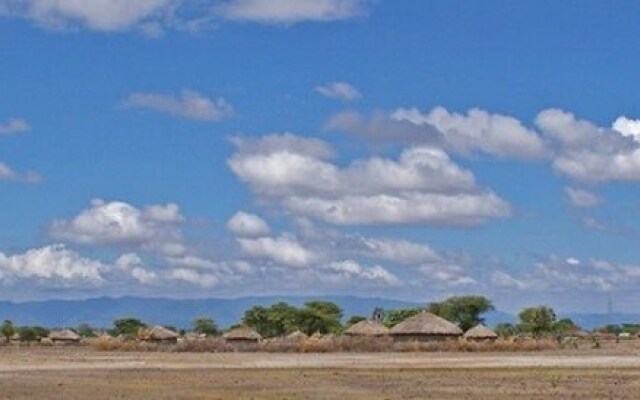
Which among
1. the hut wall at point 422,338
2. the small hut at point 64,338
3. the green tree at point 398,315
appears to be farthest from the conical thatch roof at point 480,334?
the small hut at point 64,338

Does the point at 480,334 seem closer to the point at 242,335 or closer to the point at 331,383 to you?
the point at 242,335

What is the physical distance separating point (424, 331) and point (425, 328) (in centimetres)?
57

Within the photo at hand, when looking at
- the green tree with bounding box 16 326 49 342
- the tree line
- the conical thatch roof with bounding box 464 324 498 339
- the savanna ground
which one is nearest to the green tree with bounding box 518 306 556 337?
the tree line

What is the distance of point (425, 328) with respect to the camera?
125 m

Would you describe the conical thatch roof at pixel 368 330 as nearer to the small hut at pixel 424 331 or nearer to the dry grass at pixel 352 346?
the small hut at pixel 424 331

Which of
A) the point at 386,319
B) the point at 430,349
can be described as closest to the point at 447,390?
the point at 430,349

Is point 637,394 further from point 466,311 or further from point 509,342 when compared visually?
point 466,311

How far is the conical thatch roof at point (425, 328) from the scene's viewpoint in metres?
125

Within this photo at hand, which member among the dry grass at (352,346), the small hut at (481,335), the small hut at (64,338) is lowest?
the dry grass at (352,346)

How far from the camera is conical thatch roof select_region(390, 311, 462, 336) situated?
410 ft

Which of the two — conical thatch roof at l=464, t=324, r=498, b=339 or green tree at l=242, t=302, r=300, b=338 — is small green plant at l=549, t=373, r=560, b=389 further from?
green tree at l=242, t=302, r=300, b=338

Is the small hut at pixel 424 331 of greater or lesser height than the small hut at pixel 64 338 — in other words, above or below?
below

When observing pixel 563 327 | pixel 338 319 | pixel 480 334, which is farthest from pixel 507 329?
pixel 480 334

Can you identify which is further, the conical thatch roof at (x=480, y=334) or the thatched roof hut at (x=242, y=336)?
the thatched roof hut at (x=242, y=336)
